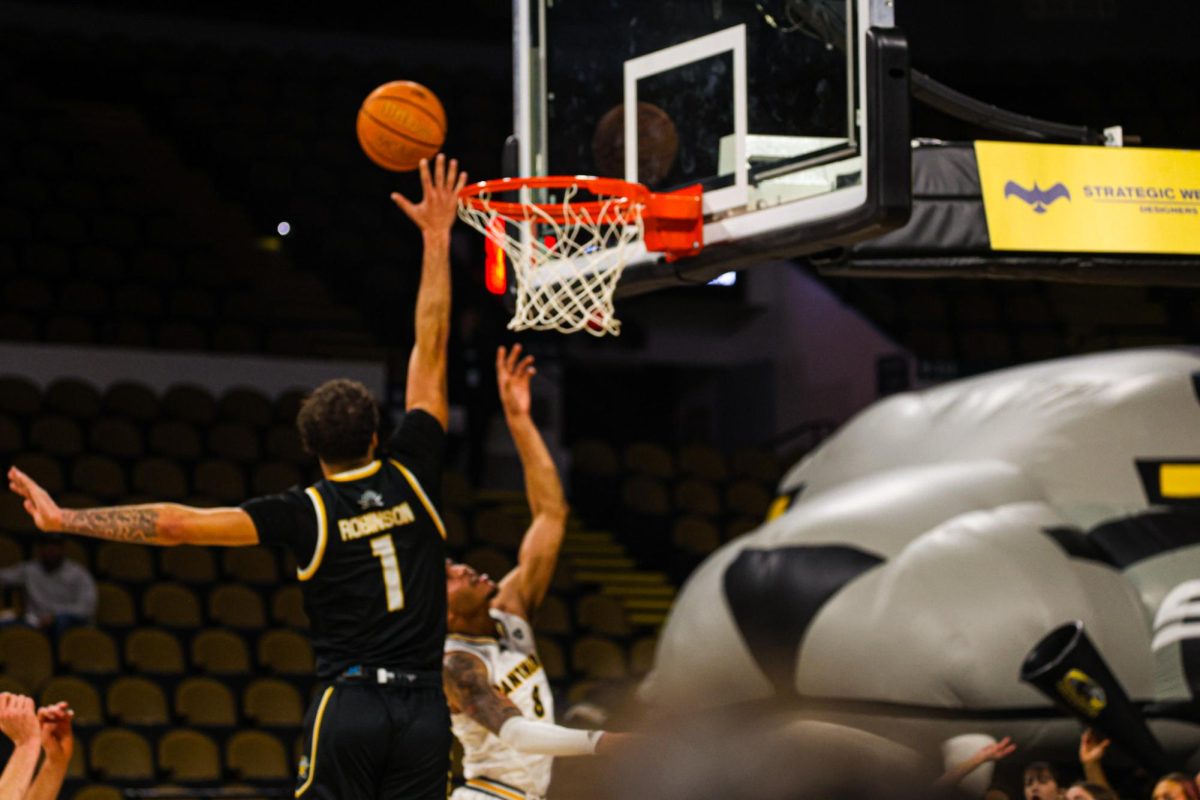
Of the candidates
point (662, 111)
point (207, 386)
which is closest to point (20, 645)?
point (207, 386)

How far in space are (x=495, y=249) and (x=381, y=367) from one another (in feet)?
27.8

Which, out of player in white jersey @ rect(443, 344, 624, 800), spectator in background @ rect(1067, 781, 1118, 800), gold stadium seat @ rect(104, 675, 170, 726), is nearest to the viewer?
player in white jersey @ rect(443, 344, 624, 800)

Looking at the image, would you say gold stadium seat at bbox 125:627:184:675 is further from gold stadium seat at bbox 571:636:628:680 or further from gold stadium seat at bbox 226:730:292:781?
gold stadium seat at bbox 571:636:628:680

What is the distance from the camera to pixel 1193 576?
8.97m

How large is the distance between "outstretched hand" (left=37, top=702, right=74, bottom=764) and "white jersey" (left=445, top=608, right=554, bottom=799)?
1.67 meters

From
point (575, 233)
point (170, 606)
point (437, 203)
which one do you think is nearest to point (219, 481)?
point (170, 606)

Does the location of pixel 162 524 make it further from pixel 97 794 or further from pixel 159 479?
pixel 159 479

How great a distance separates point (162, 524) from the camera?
168 inches

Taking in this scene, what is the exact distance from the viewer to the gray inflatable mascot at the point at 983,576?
882cm

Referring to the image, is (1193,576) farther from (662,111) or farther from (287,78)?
(287,78)

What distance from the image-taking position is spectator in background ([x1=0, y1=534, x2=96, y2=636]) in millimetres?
10602

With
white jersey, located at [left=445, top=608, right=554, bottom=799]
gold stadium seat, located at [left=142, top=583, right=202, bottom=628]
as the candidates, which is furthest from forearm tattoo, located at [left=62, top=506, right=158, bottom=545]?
gold stadium seat, located at [left=142, top=583, right=202, bottom=628]

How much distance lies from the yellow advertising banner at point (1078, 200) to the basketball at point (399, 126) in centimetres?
204

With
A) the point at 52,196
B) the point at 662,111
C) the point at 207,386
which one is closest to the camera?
the point at 662,111
